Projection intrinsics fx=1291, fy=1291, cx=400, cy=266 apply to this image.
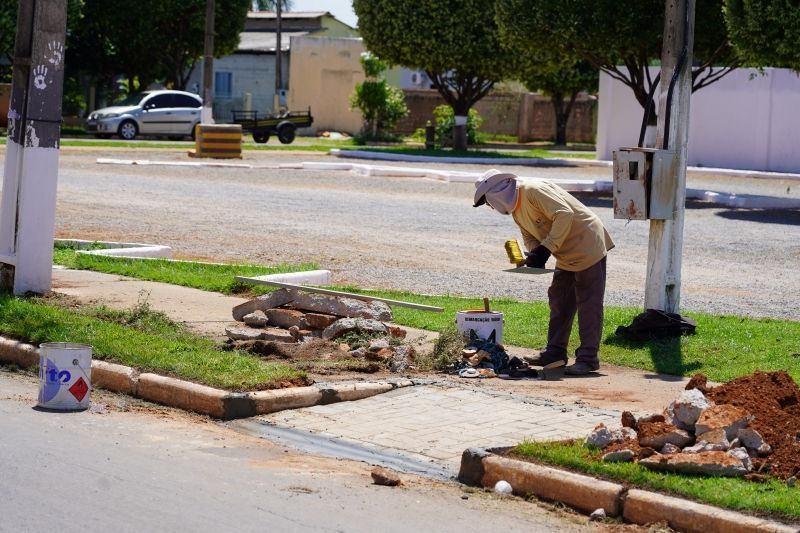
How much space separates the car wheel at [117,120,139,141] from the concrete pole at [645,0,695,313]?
3533 centimetres

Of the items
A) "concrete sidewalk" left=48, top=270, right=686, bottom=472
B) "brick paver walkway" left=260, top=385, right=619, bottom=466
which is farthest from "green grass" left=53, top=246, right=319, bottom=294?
"brick paver walkway" left=260, top=385, right=619, bottom=466

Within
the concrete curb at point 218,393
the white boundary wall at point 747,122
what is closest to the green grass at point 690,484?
the concrete curb at point 218,393

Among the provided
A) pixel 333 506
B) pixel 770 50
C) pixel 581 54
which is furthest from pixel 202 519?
pixel 581 54

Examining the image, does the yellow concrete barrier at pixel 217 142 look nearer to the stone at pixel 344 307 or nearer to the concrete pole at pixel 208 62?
the concrete pole at pixel 208 62

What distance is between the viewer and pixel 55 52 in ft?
37.3

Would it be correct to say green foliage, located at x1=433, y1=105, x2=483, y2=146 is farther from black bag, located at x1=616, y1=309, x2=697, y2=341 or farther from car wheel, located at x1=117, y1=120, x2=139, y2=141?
black bag, located at x1=616, y1=309, x2=697, y2=341

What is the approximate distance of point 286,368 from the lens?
29.2ft

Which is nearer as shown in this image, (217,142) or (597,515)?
(597,515)

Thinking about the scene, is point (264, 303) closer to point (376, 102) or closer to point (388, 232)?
point (388, 232)

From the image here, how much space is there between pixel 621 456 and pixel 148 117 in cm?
3922

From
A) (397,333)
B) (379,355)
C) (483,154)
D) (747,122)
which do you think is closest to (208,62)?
(483,154)

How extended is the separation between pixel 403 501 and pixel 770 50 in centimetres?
1843

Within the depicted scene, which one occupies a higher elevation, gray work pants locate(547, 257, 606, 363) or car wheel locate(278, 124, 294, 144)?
car wheel locate(278, 124, 294, 144)

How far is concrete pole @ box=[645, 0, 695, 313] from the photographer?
10328 millimetres
